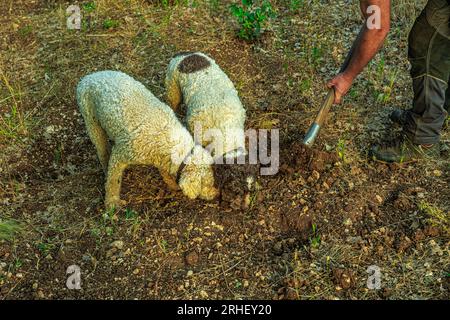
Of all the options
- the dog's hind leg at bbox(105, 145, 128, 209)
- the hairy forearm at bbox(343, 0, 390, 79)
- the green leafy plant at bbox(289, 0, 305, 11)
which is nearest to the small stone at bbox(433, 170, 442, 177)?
the hairy forearm at bbox(343, 0, 390, 79)

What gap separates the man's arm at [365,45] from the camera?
133 inches

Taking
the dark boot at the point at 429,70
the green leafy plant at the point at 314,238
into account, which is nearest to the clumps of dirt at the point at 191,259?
the green leafy plant at the point at 314,238

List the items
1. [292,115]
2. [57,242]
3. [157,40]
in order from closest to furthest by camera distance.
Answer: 1. [57,242]
2. [292,115]
3. [157,40]

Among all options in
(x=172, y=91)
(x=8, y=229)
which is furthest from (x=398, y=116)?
(x=8, y=229)

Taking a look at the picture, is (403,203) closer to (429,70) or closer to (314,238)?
(314,238)

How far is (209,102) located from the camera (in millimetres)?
4227

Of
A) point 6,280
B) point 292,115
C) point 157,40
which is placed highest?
point 157,40

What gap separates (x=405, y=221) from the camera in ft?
12.6

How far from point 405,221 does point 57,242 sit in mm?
2578

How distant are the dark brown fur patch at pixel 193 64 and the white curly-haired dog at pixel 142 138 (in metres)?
0.48

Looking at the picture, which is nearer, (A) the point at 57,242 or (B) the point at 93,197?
(A) the point at 57,242

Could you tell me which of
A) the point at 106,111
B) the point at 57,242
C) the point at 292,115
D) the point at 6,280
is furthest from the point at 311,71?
the point at 6,280

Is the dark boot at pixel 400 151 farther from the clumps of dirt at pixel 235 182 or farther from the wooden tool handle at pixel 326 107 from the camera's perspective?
the clumps of dirt at pixel 235 182

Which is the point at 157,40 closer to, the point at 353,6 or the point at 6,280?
the point at 353,6
